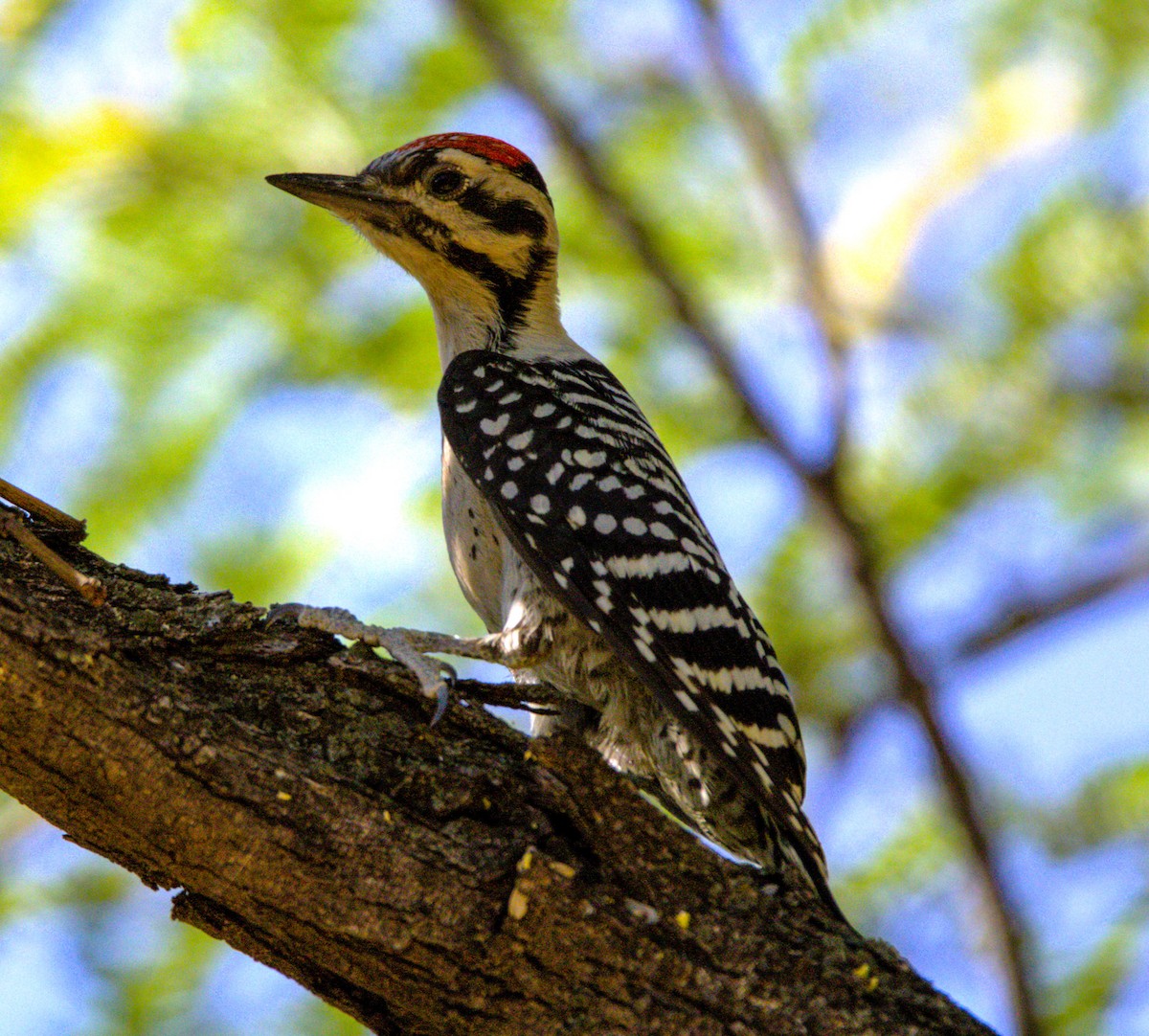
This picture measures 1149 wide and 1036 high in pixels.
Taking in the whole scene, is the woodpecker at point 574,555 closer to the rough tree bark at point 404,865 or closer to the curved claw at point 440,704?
the curved claw at point 440,704

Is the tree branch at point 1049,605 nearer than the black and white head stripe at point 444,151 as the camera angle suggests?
No

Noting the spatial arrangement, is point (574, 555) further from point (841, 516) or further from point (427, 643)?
point (841, 516)

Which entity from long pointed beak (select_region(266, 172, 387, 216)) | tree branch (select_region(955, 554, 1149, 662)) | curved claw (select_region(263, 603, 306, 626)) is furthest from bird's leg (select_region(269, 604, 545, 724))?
tree branch (select_region(955, 554, 1149, 662))

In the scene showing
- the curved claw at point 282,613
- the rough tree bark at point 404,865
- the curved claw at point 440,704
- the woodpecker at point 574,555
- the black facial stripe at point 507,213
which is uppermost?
the black facial stripe at point 507,213

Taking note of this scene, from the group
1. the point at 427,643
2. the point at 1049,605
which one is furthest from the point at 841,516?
the point at 427,643

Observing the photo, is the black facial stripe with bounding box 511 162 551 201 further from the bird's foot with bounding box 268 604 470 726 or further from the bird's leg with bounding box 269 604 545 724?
the bird's foot with bounding box 268 604 470 726

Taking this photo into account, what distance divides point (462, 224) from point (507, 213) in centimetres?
19

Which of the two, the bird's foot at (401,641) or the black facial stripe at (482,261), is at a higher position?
the black facial stripe at (482,261)

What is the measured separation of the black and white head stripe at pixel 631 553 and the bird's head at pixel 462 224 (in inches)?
15.9

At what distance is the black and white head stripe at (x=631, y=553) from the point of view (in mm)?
3488

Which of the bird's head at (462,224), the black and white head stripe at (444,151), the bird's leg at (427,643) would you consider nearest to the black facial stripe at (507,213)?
the bird's head at (462,224)

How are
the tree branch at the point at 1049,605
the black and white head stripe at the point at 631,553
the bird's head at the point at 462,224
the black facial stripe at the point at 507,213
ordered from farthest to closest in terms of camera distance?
the tree branch at the point at 1049,605, the black facial stripe at the point at 507,213, the bird's head at the point at 462,224, the black and white head stripe at the point at 631,553

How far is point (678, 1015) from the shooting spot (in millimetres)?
2545

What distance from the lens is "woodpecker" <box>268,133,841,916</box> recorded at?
354cm
